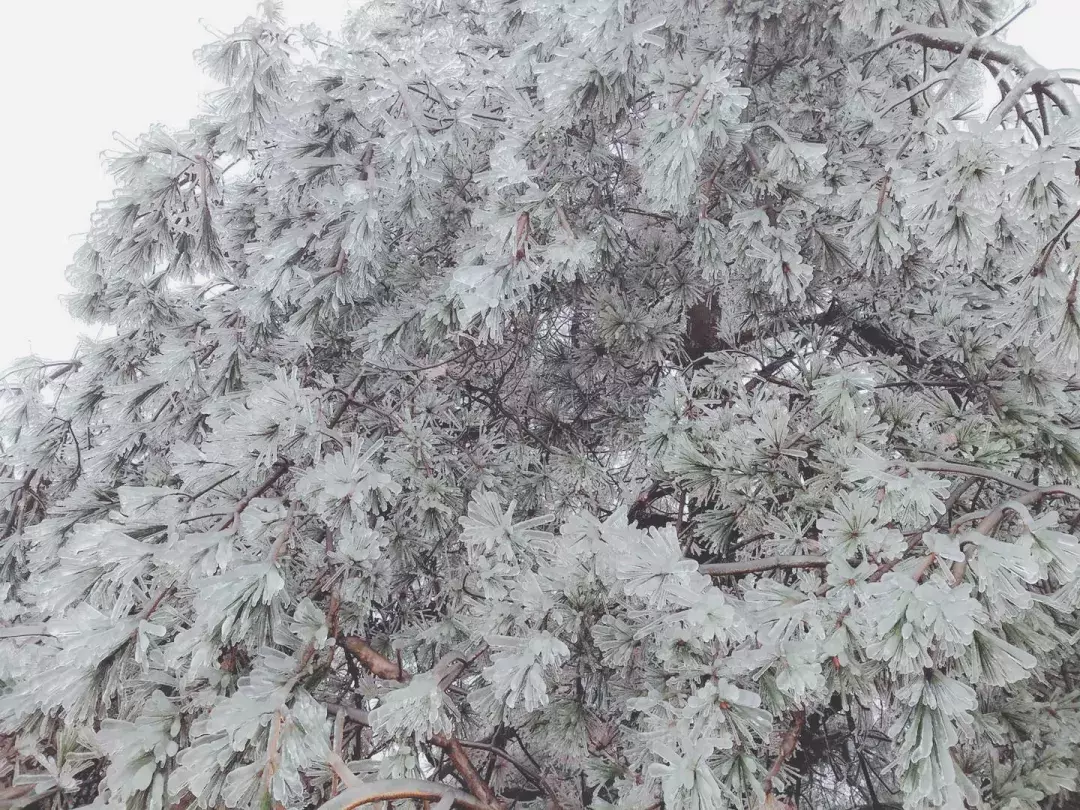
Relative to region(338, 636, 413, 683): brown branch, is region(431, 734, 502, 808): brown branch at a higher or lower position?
lower

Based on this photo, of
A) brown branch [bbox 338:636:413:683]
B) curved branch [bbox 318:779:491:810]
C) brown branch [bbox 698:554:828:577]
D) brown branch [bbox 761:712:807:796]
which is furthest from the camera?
brown branch [bbox 338:636:413:683]

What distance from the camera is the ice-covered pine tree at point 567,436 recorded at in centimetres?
121

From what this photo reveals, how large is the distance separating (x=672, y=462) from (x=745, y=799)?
85cm

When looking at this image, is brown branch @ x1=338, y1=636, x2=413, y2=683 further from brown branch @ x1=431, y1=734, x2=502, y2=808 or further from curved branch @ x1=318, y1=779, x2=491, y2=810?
curved branch @ x1=318, y1=779, x2=491, y2=810

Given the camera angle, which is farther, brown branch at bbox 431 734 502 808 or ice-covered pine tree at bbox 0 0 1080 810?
brown branch at bbox 431 734 502 808

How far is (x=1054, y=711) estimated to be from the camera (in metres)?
1.62

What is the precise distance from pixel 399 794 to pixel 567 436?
172 centimetres

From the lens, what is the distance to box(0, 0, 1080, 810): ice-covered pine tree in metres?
1.21

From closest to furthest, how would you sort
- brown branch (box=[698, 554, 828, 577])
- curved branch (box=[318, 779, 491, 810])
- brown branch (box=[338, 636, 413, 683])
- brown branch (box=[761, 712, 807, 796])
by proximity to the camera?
curved branch (box=[318, 779, 491, 810]) → brown branch (box=[761, 712, 807, 796]) → brown branch (box=[698, 554, 828, 577]) → brown branch (box=[338, 636, 413, 683])

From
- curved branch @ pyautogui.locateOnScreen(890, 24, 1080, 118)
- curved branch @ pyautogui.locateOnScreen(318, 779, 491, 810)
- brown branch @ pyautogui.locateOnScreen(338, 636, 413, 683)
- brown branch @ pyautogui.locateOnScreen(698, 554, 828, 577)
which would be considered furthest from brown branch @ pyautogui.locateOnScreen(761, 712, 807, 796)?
curved branch @ pyautogui.locateOnScreen(890, 24, 1080, 118)

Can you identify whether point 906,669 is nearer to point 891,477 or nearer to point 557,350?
point 891,477

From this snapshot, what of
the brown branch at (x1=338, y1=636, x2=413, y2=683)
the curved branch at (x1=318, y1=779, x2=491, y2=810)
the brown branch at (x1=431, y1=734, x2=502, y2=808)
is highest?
the curved branch at (x1=318, y1=779, x2=491, y2=810)

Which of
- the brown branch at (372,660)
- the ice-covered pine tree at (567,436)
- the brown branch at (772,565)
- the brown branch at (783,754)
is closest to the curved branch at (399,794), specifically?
the ice-covered pine tree at (567,436)

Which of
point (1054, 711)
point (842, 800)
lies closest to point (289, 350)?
point (1054, 711)
